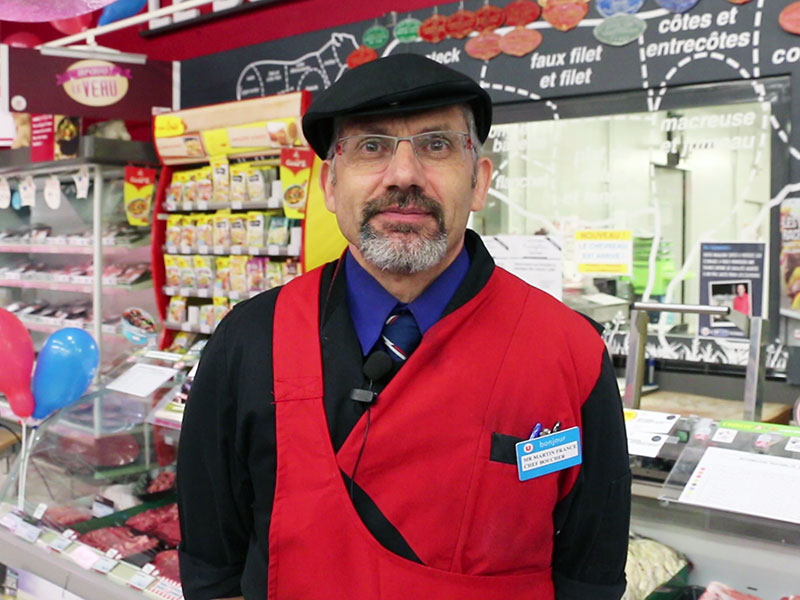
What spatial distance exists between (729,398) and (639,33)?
76.3 inches

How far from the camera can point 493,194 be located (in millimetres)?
4688

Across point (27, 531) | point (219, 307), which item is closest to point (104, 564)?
point (27, 531)

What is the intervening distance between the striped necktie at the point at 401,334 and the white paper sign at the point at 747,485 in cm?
80

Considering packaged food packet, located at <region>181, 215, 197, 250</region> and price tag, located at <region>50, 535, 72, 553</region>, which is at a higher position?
packaged food packet, located at <region>181, 215, 197, 250</region>

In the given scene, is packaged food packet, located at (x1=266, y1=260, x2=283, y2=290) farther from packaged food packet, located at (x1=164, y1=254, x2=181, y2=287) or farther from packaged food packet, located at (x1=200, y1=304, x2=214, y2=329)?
packaged food packet, located at (x1=164, y1=254, x2=181, y2=287)

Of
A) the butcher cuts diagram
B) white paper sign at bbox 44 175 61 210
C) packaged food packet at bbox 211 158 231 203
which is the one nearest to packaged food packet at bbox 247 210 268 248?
packaged food packet at bbox 211 158 231 203

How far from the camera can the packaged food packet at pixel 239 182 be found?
4969mm

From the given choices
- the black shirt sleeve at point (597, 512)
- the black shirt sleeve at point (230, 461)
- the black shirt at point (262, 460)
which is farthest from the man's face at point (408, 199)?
the black shirt sleeve at point (597, 512)

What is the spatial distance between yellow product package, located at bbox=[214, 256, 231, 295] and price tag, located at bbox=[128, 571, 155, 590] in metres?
3.05

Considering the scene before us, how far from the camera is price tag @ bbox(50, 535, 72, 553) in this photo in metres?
2.37

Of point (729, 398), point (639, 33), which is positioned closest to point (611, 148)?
point (639, 33)

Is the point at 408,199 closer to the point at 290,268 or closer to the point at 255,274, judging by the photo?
the point at 290,268

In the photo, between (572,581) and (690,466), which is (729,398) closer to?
(690,466)

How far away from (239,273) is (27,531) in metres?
2.76
